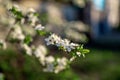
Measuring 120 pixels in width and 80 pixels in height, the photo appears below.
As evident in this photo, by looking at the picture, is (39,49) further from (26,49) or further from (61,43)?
(61,43)

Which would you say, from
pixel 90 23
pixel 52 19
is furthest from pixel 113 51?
pixel 52 19

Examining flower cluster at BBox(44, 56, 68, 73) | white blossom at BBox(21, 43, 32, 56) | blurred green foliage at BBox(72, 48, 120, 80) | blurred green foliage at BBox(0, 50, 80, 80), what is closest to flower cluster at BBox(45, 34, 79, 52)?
flower cluster at BBox(44, 56, 68, 73)

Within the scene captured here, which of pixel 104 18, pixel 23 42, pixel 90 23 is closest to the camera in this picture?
pixel 23 42

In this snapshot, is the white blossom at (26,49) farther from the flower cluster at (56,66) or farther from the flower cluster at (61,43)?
the flower cluster at (61,43)

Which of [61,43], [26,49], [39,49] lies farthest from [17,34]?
[61,43]

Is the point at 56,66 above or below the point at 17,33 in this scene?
below

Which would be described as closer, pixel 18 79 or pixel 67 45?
pixel 67 45

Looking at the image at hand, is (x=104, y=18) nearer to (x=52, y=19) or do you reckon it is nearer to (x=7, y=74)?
(x=52, y=19)

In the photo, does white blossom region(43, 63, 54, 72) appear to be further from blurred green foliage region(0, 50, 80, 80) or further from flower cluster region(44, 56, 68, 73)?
blurred green foliage region(0, 50, 80, 80)
